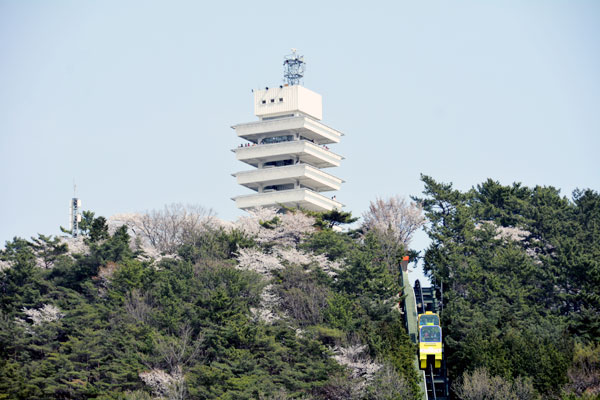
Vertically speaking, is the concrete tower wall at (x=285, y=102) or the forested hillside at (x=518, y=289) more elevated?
the concrete tower wall at (x=285, y=102)

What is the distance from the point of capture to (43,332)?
6944 centimetres

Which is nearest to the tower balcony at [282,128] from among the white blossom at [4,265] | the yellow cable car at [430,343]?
the white blossom at [4,265]

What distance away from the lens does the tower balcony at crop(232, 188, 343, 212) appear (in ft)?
327

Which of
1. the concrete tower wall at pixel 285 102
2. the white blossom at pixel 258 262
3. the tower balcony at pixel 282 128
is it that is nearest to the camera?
the white blossom at pixel 258 262

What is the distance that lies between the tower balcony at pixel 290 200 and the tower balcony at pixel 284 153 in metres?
3.89

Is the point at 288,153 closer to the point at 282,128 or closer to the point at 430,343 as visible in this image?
the point at 282,128

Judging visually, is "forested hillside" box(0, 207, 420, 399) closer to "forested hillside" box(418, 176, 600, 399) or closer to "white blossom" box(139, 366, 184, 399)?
"white blossom" box(139, 366, 184, 399)

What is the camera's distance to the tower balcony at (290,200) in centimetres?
9969

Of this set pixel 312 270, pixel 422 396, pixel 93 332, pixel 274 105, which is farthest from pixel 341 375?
pixel 274 105

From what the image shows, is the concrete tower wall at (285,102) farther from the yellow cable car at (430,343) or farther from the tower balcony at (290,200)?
the yellow cable car at (430,343)

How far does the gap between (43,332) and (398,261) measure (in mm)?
23651

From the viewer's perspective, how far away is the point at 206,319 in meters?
64.4

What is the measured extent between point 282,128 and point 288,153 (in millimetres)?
2706

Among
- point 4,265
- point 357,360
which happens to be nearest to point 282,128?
point 4,265
